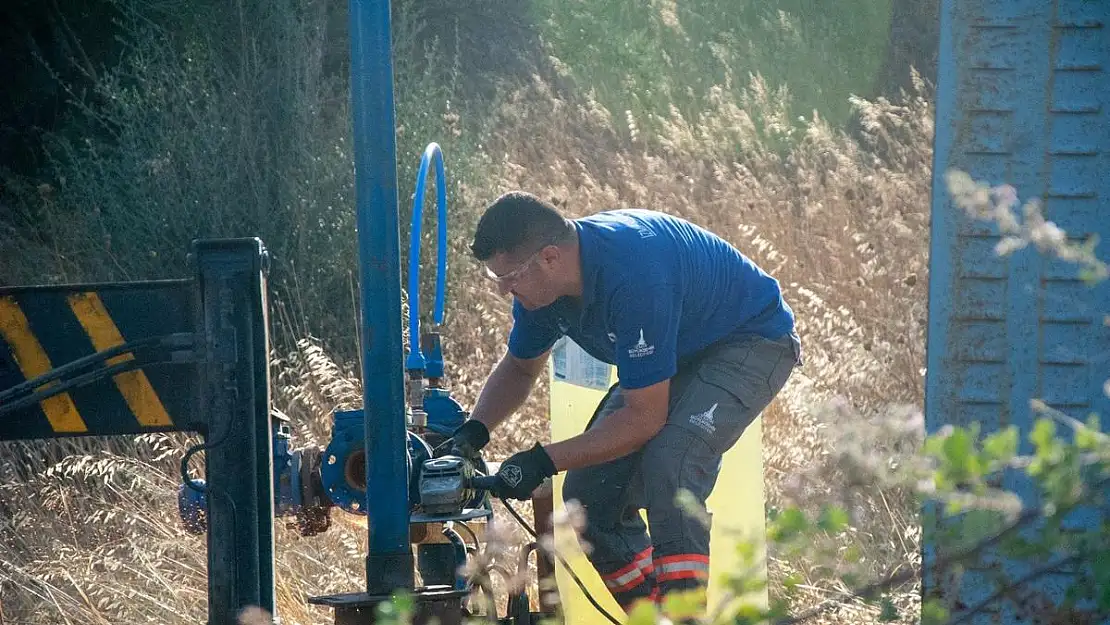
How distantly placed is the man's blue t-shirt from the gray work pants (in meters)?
0.07

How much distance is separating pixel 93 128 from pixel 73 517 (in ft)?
15.4

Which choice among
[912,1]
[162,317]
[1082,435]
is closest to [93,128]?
[912,1]

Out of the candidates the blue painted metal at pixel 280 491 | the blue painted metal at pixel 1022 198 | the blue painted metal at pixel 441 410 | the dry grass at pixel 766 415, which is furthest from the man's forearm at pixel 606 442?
the blue painted metal at pixel 1022 198

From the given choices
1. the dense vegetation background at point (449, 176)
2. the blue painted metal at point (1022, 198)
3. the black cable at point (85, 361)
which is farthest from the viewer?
the dense vegetation background at point (449, 176)

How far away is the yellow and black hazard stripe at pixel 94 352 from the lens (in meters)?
2.50

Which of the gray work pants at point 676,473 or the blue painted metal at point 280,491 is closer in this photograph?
the blue painted metal at point 280,491

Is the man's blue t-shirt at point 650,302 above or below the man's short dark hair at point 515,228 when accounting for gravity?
below

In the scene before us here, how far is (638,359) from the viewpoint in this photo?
145 inches

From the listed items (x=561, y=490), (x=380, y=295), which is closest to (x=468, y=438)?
(x=561, y=490)

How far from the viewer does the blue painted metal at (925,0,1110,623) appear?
2611 millimetres

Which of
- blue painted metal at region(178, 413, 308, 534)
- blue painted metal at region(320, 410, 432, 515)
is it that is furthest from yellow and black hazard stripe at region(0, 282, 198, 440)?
blue painted metal at region(320, 410, 432, 515)

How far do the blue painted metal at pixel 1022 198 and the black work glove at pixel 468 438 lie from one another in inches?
51.6

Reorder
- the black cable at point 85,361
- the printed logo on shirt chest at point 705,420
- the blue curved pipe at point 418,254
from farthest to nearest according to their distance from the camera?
the printed logo on shirt chest at point 705,420 < the blue curved pipe at point 418,254 < the black cable at point 85,361

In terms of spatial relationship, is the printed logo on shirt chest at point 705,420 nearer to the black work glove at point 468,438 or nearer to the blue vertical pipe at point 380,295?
the black work glove at point 468,438
